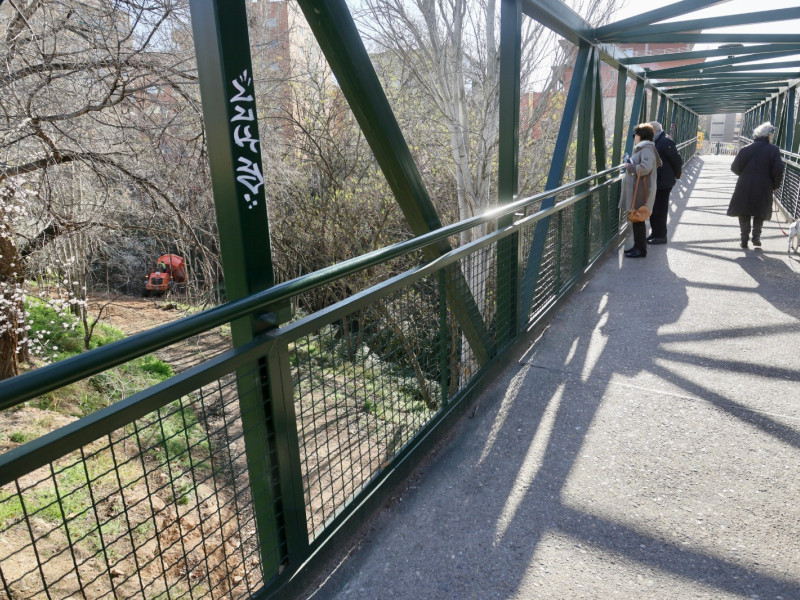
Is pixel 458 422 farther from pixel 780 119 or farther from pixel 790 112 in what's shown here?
pixel 780 119

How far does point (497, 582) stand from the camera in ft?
7.29

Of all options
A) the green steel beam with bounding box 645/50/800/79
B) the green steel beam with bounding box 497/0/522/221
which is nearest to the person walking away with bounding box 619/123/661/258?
the green steel beam with bounding box 497/0/522/221

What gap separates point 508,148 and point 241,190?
2.80m

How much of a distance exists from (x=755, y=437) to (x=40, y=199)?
295 inches

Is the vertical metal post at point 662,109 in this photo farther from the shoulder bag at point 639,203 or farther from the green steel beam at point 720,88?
the shoulder bag at point 639,203

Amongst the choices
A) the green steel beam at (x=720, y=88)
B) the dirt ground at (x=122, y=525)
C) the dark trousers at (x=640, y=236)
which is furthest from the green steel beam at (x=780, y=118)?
the dirt ground at (x=122, y=525)

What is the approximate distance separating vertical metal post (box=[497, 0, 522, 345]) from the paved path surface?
1.48 feet

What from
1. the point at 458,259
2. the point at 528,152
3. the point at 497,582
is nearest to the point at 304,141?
the point at 528,152

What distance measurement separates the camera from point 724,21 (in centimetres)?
660

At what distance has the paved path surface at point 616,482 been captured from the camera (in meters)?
2.24

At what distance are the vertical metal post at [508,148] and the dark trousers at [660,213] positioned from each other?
4.68m

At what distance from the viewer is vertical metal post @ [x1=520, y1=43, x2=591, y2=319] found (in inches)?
182

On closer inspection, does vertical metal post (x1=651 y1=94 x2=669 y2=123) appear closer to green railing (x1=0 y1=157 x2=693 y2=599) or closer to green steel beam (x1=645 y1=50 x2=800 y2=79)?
green steel beam (x1=645 y1=50 x2=800 y2=79)

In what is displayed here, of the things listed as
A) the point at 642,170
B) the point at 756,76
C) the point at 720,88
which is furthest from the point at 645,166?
the point at 720,88
